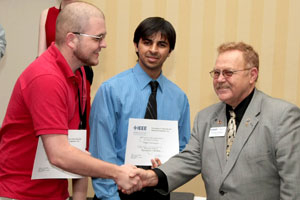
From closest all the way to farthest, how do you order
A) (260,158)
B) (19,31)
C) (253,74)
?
Answer: (260,158) < (253,74) < (19,31)

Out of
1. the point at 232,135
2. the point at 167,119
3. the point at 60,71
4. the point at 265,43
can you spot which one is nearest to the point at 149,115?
the point at 167,119

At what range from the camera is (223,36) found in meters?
4.39

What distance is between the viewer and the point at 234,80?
2584 mm

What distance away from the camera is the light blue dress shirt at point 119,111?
2627 mm

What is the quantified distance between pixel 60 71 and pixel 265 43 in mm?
2847

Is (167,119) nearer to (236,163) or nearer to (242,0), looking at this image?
(236,163)

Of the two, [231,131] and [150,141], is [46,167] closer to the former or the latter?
[150,141]

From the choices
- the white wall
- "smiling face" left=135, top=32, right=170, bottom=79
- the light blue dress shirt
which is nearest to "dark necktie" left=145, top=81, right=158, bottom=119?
the light blue dress shirt

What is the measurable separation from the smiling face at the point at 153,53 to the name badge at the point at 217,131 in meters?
0.57

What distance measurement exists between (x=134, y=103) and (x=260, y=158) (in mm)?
889

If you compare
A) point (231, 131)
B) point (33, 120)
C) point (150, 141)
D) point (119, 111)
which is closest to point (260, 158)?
point (231, 131)

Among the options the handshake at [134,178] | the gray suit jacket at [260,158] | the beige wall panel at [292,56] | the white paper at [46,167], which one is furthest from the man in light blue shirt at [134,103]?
the beige wall panel at [292,56]

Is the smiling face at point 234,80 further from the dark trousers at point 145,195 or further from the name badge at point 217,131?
the dark trousers at point 145,195

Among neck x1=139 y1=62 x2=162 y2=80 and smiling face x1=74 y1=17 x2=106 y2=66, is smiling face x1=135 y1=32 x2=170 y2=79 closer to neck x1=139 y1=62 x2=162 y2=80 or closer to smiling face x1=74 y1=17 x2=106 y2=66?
neck x1=139 y1=62 x2=162 y2=80
